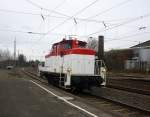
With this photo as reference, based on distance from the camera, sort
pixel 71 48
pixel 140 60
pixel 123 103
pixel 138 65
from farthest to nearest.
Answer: pixel 140 60 → pixel 138 65 → pixel 71 48 → pixel 123 103

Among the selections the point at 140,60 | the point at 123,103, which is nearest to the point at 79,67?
the point at 123,103

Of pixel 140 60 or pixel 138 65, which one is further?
pixel 140 60

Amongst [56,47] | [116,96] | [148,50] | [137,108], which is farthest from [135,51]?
[137,108]

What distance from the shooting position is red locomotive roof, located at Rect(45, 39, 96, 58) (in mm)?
20844

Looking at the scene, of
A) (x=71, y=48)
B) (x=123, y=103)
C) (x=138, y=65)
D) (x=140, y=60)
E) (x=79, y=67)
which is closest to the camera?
(x=123, y=103)

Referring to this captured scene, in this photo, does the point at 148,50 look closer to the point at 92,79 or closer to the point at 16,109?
the point at 92,79

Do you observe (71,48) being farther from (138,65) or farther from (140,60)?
(140,60)

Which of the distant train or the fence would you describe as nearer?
the distant train

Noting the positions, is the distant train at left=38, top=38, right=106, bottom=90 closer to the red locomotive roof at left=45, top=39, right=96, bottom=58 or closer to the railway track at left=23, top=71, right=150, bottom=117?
the red locomotive roof at left=45, top=39, right=96, bottom=58

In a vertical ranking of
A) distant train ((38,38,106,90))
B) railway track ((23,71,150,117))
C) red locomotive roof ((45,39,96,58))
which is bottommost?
railway track ((23,71,150,117))

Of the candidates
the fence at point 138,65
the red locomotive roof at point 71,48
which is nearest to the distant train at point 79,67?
the red locomotive roof at point 71,48

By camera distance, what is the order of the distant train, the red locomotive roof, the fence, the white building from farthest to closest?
the white building < the fence < the red locomotive roof < the distant train

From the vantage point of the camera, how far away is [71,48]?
2183cm

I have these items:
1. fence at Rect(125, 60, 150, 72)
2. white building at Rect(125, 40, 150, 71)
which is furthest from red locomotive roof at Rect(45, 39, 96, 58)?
white building at Rect(125, 40, 150, 71)
